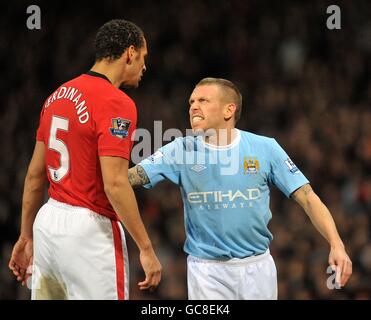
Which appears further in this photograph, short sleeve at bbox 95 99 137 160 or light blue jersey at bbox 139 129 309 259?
light blue jersey at bbox 139 129 309 259

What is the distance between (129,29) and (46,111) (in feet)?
1.83

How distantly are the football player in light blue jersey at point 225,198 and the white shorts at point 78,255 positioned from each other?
45 cm

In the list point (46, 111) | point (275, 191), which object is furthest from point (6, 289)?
point (46, 111)

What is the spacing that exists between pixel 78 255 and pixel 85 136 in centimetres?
54

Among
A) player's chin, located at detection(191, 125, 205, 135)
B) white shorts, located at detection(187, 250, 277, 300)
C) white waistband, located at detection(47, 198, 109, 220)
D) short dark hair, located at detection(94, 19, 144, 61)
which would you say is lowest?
white shorts, located at detection(187, 250, 277, 300)

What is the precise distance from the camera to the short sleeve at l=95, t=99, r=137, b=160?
124 inches

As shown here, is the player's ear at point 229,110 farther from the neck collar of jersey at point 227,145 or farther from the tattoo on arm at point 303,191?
the tattoo on arm at point 303,191

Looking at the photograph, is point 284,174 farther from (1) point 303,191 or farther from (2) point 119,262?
(2) point 119,262

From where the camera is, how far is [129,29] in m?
3.37

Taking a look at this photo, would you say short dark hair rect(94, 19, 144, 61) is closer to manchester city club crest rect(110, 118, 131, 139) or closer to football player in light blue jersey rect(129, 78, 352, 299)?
manchester city club crest rect(110, 118, 131, 139)

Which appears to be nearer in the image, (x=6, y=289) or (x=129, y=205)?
(x=129, y=205)

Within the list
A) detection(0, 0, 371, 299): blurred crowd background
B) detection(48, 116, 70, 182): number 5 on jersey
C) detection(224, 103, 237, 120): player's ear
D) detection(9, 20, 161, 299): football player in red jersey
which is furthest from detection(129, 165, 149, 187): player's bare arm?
detection(0, 0, 371, 299): blurred crowd background

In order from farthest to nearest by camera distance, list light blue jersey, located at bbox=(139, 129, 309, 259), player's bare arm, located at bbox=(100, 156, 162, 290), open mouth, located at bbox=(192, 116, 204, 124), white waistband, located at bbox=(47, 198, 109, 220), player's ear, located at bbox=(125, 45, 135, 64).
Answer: open mouth, located at bbox=(192, 116, 204, 124), light blue jersey, located at bbox=(139, 129, 309, 259), player's ear, located at bbox=(125, 45, 135, 64), white waistband, located at bbox=(47, 198, 109, 220), player's bare arm, located at bbox=(100, 156, 162, 290)
